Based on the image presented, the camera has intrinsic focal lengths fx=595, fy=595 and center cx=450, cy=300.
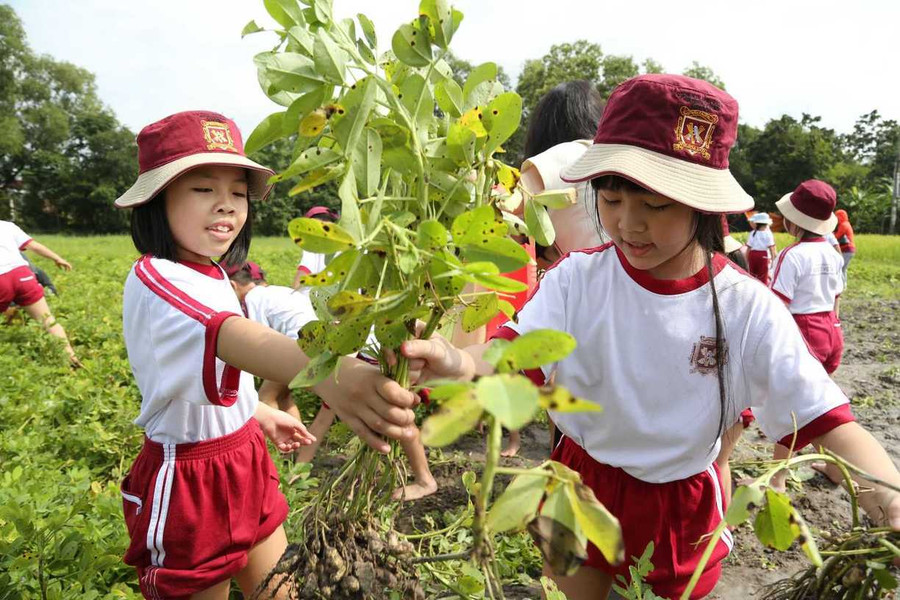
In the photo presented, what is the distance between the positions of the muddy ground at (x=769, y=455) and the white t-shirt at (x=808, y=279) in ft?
3.37

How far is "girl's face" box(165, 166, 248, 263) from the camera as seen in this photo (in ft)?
5.44

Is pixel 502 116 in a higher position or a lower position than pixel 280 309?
higher

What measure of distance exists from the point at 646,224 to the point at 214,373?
41.2 inches

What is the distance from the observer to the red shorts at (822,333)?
4.05 meters

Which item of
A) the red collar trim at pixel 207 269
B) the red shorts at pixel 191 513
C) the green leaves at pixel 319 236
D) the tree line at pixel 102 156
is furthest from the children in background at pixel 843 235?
the tree line at pixel 102 156

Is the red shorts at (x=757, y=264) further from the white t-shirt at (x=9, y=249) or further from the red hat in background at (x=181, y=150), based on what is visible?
the white t-shirt at (x=9, y=249)

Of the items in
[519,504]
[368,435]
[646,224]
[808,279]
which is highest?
[646,224]

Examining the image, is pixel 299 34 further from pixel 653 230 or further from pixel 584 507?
pixel 653 230

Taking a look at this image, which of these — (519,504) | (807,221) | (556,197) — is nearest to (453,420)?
(519,504)

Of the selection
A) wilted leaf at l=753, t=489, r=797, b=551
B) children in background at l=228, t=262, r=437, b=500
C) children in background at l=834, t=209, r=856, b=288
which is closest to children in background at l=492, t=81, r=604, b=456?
children in background at l=228, t=262, r=437, b=500

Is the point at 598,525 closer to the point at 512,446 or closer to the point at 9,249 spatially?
the point at 512,446

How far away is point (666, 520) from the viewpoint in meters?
1.55

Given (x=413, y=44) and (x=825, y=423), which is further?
(x=825, y=423)

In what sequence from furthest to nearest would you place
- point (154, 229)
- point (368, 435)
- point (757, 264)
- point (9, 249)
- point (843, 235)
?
point (843, 235), point (757, 264), point (9, 249), point (154, 229), point (368, 435)
